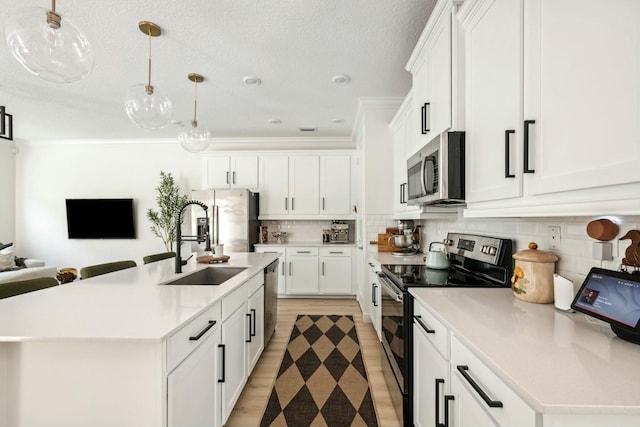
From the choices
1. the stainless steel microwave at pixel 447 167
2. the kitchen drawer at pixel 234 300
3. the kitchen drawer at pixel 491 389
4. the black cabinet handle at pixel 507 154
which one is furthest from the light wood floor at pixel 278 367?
the black cabinet handle at pixel 507 154

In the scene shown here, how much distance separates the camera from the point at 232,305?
1.72 m

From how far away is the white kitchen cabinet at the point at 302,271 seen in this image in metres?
4.61

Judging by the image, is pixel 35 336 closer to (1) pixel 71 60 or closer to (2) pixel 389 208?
(1) pixel 71 60

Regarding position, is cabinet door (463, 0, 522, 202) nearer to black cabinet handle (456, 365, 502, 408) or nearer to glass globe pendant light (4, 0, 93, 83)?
black cabinet handle (456, 365, 502, 408)

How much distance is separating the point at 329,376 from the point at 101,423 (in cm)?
163

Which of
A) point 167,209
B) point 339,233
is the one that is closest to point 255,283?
point 339,233

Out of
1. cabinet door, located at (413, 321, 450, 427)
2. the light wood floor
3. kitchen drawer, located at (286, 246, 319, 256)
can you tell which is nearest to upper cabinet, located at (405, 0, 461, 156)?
cabinet door, located at (413, 321, 450, 427)

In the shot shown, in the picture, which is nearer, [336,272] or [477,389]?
[477,389]

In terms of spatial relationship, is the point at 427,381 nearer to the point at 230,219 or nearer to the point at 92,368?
the point at 92,368

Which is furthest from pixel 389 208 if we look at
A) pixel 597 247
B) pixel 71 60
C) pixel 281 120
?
pixel 71 60

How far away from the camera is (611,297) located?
0.93 m

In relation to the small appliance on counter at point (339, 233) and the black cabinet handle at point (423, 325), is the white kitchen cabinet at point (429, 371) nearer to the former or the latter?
the black cabinet handle at point (423, 325)

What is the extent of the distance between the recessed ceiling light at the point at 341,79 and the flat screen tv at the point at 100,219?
4364 mm

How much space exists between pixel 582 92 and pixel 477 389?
2.97 ft
